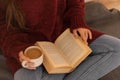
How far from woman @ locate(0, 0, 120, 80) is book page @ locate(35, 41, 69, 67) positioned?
7 centimetres

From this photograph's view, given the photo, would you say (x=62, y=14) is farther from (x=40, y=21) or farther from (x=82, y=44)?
(x=82, y=44)

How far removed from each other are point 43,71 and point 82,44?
0.21 metres

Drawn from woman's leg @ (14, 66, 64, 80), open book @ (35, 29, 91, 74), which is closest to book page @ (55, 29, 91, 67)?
open book @ (35, 29, 91, 74)

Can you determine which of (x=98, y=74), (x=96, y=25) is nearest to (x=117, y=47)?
(x=98, y=74)

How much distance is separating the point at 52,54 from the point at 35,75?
0.37ft

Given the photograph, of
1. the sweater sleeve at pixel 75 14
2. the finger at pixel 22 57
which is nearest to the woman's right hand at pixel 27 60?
the finger at pixel 22 57

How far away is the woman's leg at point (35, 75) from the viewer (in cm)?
106

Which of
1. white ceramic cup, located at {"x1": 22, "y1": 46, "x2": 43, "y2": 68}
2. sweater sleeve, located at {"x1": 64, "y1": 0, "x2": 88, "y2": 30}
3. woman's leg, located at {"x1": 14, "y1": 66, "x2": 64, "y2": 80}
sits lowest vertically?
woman's leg, located at {"x1": 14, "y1": 66, "x2": 64, "y2": 80}

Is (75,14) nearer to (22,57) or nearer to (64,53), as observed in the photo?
(64,53)

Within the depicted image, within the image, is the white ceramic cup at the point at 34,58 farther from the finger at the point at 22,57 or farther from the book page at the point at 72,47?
the book page at the point at 72,47

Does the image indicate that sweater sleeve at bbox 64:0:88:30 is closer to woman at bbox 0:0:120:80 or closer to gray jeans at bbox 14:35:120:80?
woman at bbox 0:0:120:80

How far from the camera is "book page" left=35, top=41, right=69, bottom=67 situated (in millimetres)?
1037

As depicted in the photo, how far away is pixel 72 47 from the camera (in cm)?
110

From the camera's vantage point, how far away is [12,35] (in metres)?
1.17
